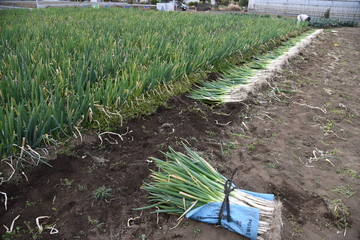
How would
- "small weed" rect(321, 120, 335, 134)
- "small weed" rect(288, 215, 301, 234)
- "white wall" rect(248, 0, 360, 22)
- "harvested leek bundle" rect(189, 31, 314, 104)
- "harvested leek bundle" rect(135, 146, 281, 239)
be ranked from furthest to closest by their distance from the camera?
"white wall" rect(248, 0, 360, 22), "harvested leek bundle" rect(189, 31, 314, 104), "small weed" rect(321, 120, 335, 134), "small weed" rect(288, 215, 301, 234), "harvested leek bundle" rect(135, 146, 281, 239)

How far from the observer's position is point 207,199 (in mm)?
1408

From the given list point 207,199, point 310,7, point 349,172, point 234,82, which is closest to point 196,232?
point 207,199

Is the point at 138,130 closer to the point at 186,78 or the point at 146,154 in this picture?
the point at 146,154

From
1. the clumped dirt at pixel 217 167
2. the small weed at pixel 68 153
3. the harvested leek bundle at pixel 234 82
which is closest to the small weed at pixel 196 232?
the clumped dirt at pixel 217 167

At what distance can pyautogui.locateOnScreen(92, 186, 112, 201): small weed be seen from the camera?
1.46 meters

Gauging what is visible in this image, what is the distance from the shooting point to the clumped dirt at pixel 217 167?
136 cm

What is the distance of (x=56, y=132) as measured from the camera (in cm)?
181

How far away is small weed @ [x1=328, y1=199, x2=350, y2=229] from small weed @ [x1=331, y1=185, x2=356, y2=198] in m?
0.10

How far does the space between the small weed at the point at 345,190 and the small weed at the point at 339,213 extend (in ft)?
0.33

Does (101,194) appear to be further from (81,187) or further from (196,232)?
(196,232)

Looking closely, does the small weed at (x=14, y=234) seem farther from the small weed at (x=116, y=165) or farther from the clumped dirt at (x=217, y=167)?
the small weed at (x=116, y=165)

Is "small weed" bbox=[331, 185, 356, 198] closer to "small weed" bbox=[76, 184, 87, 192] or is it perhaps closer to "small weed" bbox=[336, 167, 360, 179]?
"small weed" bbox=[336, 167, 360, 179]

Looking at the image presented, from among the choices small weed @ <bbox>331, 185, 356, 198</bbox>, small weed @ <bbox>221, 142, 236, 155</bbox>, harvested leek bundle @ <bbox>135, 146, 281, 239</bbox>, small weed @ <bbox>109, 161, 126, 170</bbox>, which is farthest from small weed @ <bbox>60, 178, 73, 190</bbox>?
small weed @ <bbox>331, 185, 356, 198</bbox>

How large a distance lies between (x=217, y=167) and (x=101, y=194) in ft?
2.43
